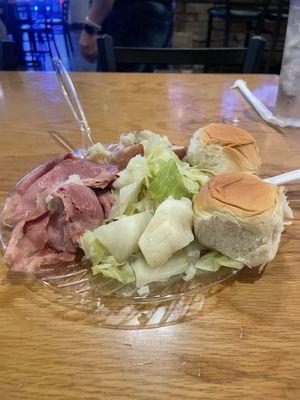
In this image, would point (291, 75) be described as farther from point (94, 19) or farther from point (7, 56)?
point (94, 19)

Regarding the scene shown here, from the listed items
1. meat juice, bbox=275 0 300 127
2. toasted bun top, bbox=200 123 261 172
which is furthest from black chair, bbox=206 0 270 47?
toasted bun top, bbox=200 123 261 172

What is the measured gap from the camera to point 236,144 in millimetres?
670

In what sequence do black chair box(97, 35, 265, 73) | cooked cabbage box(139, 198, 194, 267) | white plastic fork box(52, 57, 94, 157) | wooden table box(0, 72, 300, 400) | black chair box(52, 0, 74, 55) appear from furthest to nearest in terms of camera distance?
black chair box(52, 0, 74, 55), black chair box(97, 35, 265, 73), white plastic fork box(52, 57, 94, 157), cooked cabbage box(139, 198, 194, 267), wooden table box(0, 72, 300, 400)

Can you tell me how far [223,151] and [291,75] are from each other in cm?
46

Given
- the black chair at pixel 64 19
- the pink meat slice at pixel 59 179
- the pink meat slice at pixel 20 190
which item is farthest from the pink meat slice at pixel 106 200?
the black chair at pixel 64 19

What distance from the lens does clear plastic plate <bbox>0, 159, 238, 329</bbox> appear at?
1.59ft

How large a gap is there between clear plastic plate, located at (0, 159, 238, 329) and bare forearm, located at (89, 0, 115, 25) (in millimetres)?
1500

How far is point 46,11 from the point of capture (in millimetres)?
3676

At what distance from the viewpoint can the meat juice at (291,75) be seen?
960mm

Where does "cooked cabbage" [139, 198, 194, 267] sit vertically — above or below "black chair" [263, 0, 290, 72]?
below

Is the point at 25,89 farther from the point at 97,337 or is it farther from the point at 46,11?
the point at 46,11

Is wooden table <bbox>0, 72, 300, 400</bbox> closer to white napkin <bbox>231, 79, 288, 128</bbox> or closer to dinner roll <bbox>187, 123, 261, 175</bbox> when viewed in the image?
dinner roll <bbox>187, 123, 261, 175</bbox>

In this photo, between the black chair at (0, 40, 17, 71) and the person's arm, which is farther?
the person's arm

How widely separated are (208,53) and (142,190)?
83 cm
